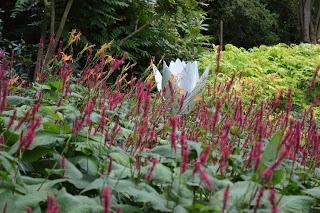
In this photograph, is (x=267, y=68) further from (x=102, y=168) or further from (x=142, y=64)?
(x=102, y=168)

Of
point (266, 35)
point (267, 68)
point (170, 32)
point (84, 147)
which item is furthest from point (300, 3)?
point (84, 147)

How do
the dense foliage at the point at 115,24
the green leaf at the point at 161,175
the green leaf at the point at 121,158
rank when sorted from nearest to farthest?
1. the green leaf at the point at 161,175
2. the green leaf at the point at 121,158
3. the dense foliage at the point at 115,24

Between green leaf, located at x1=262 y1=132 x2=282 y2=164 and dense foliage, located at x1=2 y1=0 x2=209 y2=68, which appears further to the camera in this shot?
dense foliage, located at x1=2 y1=0 x2=209 y2=68

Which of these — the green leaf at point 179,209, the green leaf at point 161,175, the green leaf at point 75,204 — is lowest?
the green leaf at point 75,204

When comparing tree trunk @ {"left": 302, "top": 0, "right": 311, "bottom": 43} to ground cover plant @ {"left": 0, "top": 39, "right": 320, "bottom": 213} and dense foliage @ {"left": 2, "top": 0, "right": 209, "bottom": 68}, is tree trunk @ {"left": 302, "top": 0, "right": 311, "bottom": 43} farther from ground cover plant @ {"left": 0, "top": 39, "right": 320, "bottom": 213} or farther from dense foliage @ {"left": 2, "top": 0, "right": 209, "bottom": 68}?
ground cover plant @ {"left": 0, "top": 39, "right": 320, "bottom": 213}

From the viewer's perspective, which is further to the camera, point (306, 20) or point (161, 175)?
point (306, 20)

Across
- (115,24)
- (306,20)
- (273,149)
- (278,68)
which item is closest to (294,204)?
(273,149)

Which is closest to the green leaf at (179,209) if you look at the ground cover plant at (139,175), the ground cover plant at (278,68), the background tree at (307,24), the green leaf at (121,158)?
the ground cover plant at (139,175)

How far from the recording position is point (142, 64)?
761 centimetres

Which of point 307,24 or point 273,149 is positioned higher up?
point 307,24

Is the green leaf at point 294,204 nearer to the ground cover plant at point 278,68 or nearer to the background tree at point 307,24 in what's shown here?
the ground cover plant at point 278,68

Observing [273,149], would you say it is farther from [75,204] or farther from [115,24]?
[115,24]

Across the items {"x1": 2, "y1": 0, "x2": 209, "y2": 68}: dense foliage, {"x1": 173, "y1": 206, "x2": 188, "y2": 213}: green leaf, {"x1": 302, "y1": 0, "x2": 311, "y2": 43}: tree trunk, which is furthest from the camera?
{"x1": 302, "y1": 0, "x2": 311, "y2": 43}: tree trunk

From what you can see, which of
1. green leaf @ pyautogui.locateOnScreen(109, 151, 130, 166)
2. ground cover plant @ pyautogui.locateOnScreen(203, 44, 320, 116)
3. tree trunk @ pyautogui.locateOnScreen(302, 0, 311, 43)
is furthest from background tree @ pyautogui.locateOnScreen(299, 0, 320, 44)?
green leaf @ pyautogui.locateOnScreen(109, 151, 130, 166)
